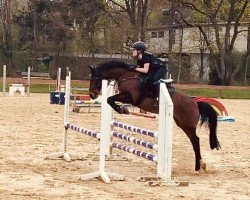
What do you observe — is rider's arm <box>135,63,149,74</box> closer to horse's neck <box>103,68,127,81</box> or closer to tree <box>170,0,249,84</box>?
horse's neck <box>103,68,127,81</box>

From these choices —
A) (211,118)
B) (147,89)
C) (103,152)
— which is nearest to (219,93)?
(211,118)

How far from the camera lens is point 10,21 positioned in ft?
164

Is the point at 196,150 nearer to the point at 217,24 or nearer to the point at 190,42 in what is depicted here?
the point at 217,24

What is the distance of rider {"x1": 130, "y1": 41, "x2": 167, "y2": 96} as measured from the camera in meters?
9.41

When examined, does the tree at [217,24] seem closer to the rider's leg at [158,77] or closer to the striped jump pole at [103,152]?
the rider's leg at [158,77]

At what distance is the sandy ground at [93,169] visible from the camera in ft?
24.8

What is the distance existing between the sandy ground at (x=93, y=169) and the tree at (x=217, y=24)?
98.6ft

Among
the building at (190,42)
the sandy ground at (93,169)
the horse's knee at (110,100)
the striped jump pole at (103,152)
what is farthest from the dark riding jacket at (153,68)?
the building at (190,42)

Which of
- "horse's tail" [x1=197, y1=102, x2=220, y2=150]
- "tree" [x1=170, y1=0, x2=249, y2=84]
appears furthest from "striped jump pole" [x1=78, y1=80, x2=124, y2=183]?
"tree" [x1=170, y1=0, x2=249, y2=84]

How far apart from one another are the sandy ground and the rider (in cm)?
145

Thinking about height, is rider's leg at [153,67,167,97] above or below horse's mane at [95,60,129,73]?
below

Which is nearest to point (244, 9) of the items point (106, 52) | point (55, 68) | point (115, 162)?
point (106, 52)

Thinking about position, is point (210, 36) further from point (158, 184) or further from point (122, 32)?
point (158, 184)

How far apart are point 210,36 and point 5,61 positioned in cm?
1657
